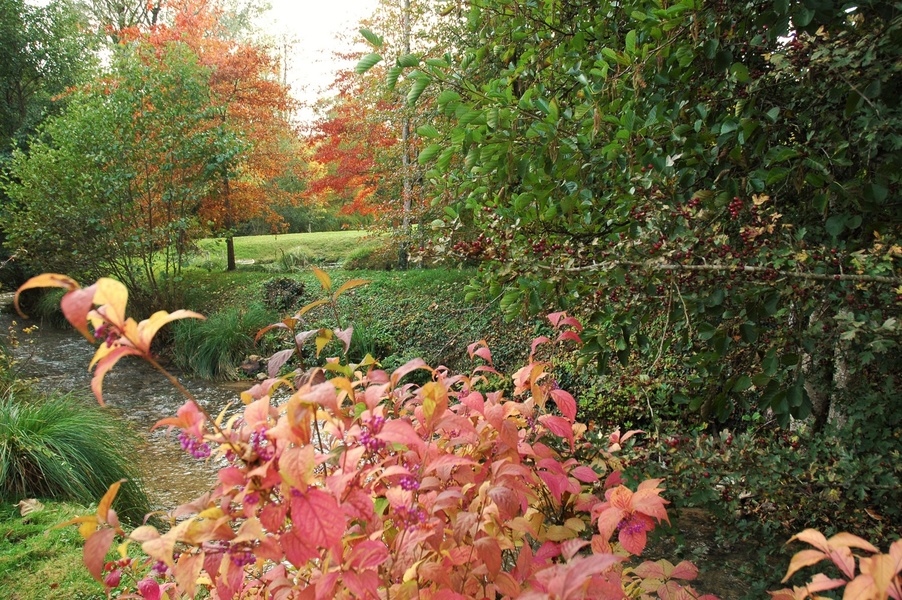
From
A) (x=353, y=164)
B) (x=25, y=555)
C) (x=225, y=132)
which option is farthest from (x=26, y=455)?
(x=353, y=164)

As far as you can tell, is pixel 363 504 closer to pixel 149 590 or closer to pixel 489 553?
pixel 489 553

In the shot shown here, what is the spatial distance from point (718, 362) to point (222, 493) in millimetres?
1681

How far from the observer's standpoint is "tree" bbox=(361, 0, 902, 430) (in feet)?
5.24

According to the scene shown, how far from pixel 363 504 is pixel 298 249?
16.5m

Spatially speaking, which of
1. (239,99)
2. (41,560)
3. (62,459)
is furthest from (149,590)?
(239,99)

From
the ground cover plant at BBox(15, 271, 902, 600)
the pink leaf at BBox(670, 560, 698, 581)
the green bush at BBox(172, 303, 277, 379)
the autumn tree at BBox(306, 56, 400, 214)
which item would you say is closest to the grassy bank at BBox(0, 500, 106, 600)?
the ground cover plant at BBox(15, 271, 902, 600)

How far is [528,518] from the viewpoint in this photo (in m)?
1.39

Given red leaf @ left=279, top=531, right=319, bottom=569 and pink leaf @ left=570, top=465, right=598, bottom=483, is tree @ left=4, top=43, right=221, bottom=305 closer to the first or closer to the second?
pink leaf @ left=570, top=465, right=598, bottom=483

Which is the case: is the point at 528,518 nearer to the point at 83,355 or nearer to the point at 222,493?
the point at 222,493

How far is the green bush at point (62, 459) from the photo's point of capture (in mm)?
3119

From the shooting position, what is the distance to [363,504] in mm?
1016

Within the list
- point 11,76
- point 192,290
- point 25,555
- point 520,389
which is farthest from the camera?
point 11,76

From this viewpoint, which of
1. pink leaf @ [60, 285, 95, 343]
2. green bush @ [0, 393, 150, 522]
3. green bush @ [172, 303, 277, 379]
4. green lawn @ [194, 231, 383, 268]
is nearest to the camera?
pink leaf @ [60, 285, 95, 343]

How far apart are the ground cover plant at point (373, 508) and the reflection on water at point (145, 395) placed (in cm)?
289
